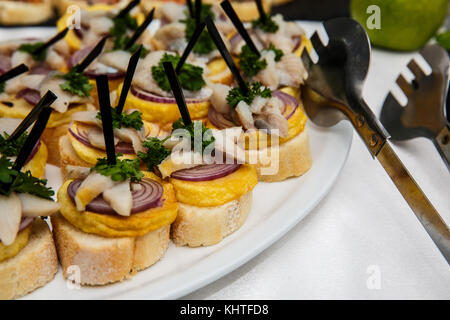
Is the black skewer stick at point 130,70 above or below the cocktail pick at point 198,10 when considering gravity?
above

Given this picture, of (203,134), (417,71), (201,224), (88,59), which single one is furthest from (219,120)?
(417,71)

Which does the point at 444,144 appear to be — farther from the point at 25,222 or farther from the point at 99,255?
the point at 25,222

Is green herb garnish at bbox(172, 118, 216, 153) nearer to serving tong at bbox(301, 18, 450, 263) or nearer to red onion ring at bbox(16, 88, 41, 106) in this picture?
serving tong at bbox(301, 18, 450, 263)

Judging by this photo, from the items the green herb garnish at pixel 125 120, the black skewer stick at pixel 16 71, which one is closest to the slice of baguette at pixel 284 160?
the green herb garnish at pixel 125 120

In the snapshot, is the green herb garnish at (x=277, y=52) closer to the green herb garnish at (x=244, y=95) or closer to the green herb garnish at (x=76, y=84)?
the green herb garnish at (x=244, y=95)

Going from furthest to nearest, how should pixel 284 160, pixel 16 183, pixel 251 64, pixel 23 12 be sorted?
1. pixel 23 12
2. pixel 251 64
3. pixel 284 160
4. pixel 16 183

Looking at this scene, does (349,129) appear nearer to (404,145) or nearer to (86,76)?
(404,145)

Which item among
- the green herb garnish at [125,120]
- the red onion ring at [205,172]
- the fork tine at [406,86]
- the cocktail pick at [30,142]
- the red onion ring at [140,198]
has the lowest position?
the fork tine at [406,86]
